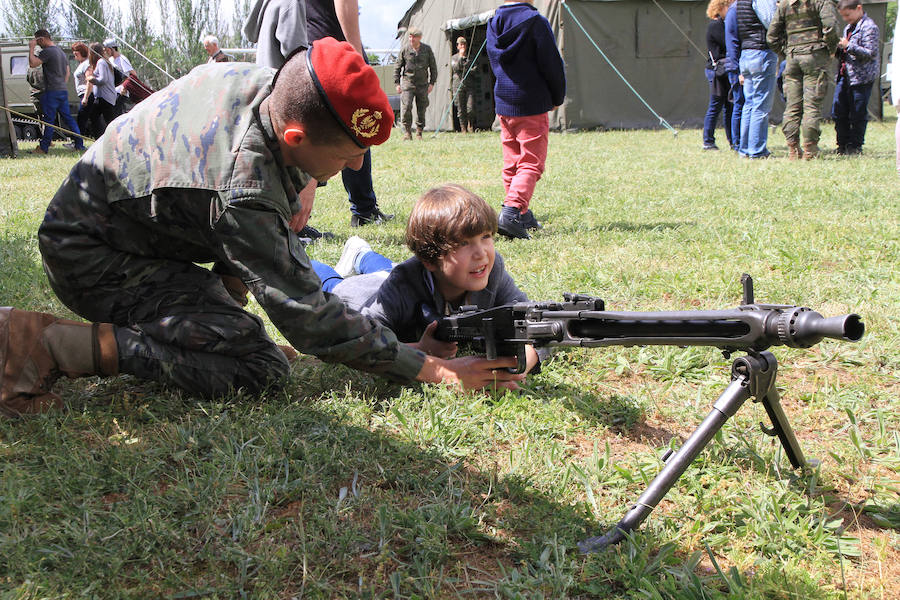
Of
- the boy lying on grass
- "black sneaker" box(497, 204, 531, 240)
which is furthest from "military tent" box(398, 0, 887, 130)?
the boy lying on grass

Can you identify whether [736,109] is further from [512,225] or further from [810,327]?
[810,327]

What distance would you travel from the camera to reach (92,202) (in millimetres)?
2750

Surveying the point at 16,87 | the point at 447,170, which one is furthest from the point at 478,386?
the point at 16,87

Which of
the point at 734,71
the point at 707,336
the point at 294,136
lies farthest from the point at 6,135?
the point at 707,336

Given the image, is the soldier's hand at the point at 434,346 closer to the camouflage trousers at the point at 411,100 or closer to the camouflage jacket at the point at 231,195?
the camouflage jacket at the point at 231,195

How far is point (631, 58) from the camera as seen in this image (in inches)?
704

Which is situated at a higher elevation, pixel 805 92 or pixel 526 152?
pixel 805 92

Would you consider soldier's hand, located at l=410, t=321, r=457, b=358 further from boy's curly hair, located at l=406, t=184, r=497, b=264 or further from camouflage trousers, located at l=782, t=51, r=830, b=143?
camouflage trousers, located at l=782, t=51, r=830, b=143

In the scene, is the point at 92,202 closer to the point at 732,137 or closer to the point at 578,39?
the point at 732,137

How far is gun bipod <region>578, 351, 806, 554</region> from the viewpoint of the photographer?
1915 mm

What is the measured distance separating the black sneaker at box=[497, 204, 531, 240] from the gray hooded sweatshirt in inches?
76.9

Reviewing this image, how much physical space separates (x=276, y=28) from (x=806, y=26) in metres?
7.91

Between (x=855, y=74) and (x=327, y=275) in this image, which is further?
(x=855, y=74)

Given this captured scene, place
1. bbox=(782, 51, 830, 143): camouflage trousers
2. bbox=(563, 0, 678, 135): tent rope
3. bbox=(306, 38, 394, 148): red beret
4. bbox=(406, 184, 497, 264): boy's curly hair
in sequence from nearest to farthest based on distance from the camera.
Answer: bbox=(306, 38, 394, 148): red beret < bbox=(406, 184, 497, 264): boy's curly hair < bbox=(782, 51, 830, 143): camouflage trousers < bbox=(563, 0, 678, 135): tent rope
